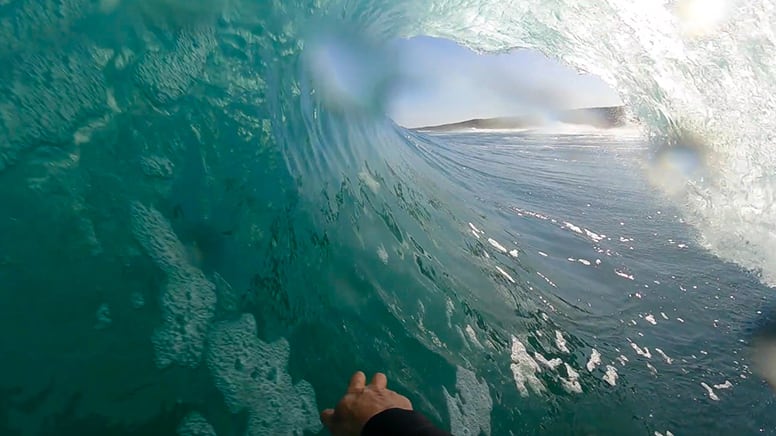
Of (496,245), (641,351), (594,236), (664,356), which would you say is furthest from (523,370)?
(594,236)

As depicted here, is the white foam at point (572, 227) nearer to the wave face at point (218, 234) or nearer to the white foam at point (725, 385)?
the wave face at point (218, 234)

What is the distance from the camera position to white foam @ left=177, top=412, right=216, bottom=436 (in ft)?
7.23

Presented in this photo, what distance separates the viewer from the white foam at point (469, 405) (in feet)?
10.1

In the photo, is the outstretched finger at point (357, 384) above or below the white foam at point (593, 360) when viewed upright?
below

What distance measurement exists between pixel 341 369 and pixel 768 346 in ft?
13.3

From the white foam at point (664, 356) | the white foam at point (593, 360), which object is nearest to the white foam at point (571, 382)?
the white foam at point (593, 360)

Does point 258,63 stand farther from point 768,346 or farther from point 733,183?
point 733,183

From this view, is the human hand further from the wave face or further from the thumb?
the wave face

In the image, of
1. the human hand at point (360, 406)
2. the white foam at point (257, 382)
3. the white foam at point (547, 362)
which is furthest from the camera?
the white foam at point (547, 362)

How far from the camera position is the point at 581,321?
450cm

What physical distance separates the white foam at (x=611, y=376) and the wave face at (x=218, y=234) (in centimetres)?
28

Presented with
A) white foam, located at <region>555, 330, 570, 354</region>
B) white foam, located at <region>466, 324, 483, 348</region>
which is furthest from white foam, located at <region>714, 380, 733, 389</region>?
white foam, located at <region>466, 324, 483, 348</region>

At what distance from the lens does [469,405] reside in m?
3.21

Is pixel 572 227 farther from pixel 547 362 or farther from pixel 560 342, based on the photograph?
pixel 547 362
